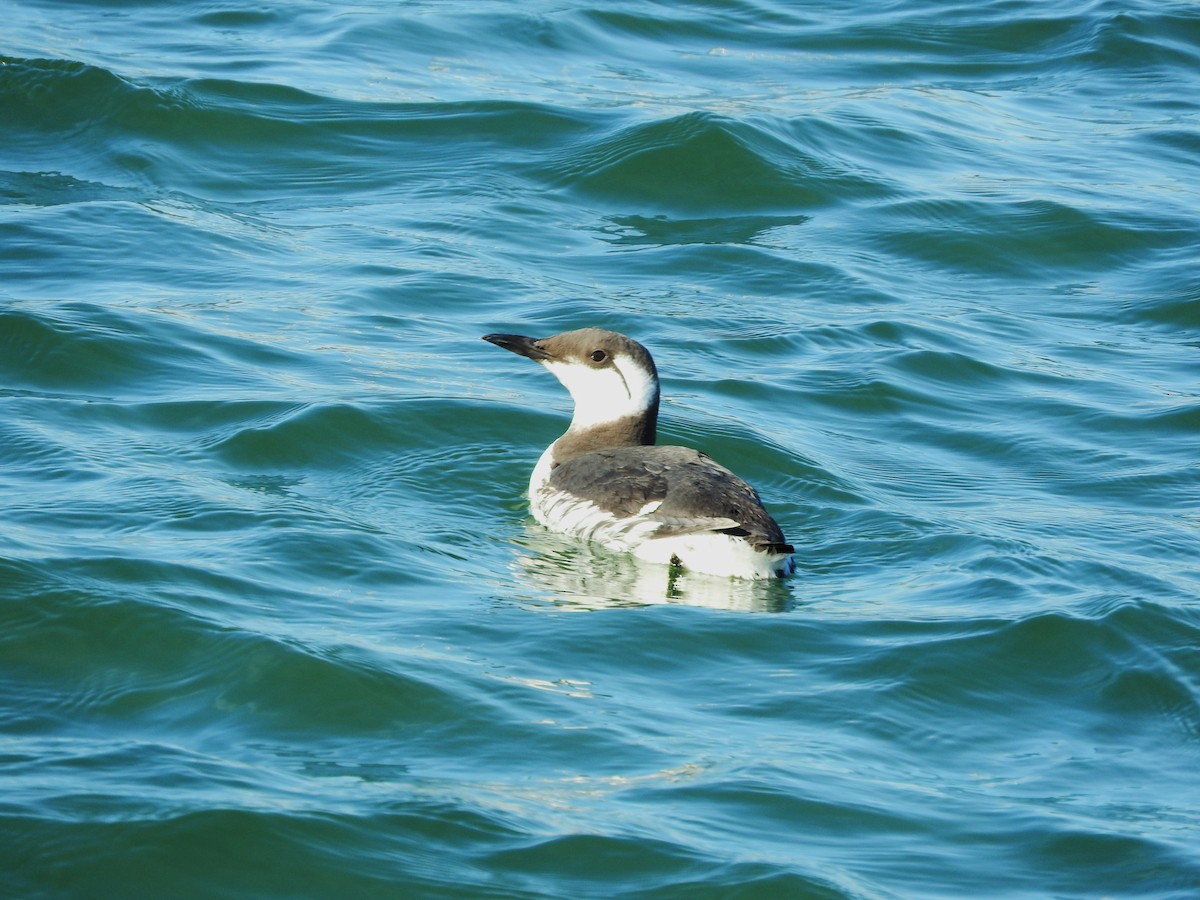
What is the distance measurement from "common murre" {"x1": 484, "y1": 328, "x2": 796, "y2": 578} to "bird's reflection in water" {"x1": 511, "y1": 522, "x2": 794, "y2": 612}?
0.19ft

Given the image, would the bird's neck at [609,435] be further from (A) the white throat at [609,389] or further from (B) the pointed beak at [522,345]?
(B) the pointed beak at [522,345]

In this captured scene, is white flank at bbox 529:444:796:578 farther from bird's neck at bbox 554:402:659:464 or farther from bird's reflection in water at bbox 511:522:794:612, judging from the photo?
bird's neck at bbox 554:402:659:464

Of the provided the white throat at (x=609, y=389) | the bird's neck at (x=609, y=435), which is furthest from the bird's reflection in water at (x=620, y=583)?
the white throat at (x=609, y=389)

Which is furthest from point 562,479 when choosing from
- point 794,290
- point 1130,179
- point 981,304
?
point 1130,179

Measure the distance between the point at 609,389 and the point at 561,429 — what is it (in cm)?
99

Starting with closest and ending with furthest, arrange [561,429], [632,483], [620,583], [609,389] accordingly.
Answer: [620,583] < [632,483] < [609,389] < [561,429]

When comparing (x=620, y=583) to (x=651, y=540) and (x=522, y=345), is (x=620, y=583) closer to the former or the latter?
(x=651, y=540)

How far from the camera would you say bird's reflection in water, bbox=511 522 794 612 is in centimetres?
727

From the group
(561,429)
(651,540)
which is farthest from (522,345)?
(651,540)

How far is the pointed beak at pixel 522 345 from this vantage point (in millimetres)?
8773

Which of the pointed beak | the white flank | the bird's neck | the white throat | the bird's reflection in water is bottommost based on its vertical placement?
the bird's reflection in water

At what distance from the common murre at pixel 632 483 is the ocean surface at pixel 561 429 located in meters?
0.14

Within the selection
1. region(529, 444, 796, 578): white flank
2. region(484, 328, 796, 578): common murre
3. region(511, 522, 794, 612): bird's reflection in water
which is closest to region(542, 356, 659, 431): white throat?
region(484, 328, 796, 578): common murre

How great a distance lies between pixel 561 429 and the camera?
9.66 metres
